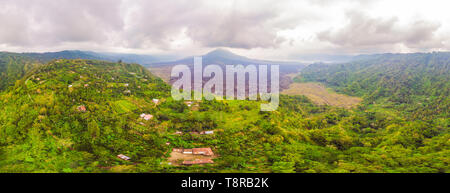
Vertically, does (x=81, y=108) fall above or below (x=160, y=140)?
above

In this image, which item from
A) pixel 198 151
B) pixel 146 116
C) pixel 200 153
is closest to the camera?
pixel 200 153

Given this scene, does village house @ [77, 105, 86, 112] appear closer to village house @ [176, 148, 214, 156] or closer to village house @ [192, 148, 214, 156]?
village house @ [176, 148, 214, 156]

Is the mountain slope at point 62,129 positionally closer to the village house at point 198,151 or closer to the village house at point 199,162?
the village house at point 198,151

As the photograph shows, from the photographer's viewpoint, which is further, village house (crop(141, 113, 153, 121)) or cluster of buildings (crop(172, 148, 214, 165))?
village house (crop(141, 113, 153, 121))

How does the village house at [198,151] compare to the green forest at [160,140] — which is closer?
the green forest at [160,140]

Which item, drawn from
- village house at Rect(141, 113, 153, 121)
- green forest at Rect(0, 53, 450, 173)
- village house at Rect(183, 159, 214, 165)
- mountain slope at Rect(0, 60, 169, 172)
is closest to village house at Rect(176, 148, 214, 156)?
green forest at Rect(0, 53, 450, 173)

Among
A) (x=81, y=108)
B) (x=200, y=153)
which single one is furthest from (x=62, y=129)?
(x=200, y=153)

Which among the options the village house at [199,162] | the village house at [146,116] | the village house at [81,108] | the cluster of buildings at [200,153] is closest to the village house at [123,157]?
the cluster of buildings at [200,153]

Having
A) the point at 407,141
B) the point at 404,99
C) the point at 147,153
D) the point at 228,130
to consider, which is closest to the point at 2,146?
the point at 147,153

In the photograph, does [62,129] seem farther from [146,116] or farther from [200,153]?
[200,153]
